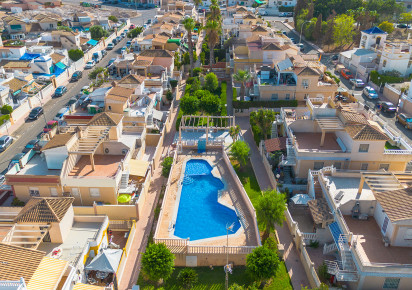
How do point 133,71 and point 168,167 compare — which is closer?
point 168,167

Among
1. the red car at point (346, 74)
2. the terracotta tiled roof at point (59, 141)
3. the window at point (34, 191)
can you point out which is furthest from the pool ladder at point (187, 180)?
the red car at point (346, 74)

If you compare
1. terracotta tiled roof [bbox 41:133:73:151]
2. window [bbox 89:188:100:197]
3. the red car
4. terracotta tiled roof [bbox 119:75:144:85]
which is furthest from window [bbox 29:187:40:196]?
the red car

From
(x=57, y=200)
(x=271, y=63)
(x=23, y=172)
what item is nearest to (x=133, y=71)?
(x=271, y=63)

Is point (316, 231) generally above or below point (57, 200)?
below

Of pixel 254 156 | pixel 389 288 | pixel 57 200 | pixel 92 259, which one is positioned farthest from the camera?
pixel 254 156

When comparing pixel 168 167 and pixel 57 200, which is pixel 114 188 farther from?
pixel 168 167

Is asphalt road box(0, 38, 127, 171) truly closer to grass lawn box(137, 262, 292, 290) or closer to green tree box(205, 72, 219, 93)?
green tree box(205, 72, 219, 93)

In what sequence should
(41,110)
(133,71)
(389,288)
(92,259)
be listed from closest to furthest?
(389,288) → (92,259) → (41,110) → (133,71)

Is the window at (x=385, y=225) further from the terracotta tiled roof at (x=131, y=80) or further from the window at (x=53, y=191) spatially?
the terracotta tiled roof at (x=131, y=80)
